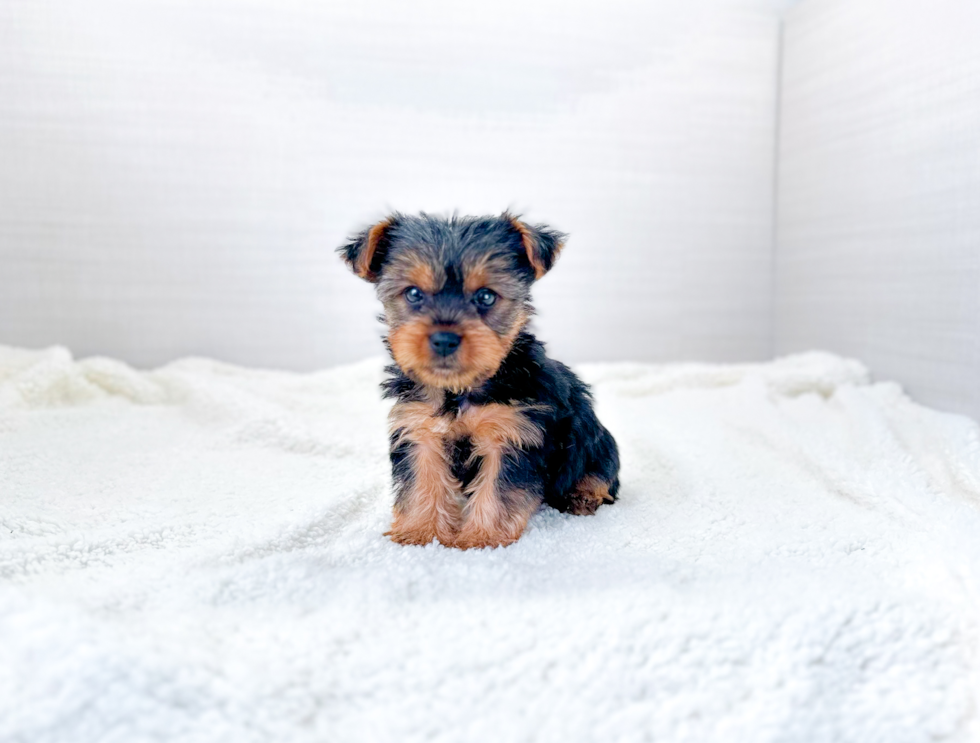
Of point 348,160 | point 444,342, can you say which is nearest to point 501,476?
point 444,342

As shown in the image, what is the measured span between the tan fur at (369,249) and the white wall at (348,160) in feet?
6.33

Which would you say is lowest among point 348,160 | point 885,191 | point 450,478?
point 450,478

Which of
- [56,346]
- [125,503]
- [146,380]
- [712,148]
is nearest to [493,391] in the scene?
[125,503]

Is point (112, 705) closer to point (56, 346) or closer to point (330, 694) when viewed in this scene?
point (330, 694)

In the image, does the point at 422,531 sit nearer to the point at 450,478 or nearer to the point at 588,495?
the point at 450,478

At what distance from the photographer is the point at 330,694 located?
3.75 ft

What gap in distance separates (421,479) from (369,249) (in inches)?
22.8

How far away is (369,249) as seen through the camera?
1.75m

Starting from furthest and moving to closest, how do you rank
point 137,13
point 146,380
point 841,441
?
point 137,13, point 146,380, point 841,441

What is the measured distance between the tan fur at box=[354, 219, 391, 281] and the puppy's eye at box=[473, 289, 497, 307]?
0.29 meters

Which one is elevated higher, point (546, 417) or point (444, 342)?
point (444, 342)

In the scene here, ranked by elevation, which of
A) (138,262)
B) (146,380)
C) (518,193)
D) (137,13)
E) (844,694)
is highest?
(137,13)

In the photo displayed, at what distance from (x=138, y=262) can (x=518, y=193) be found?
6.22ft

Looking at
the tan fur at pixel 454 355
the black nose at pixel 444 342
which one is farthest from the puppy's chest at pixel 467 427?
the black nose at pixel 444 342
